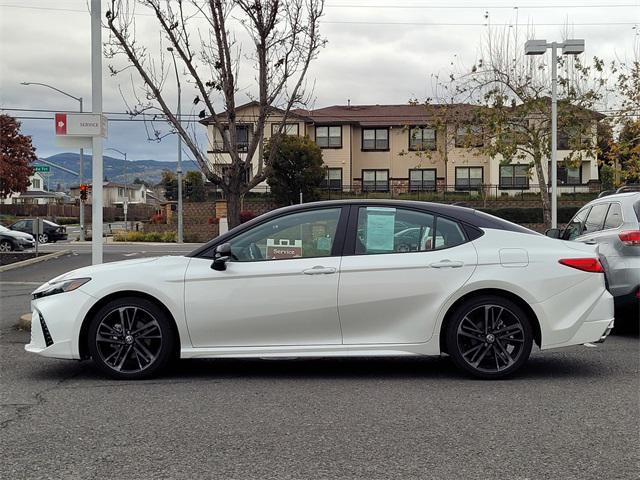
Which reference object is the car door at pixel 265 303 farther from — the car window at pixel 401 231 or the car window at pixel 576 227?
the car window at pixel 576 227

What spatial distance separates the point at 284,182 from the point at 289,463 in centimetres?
4144

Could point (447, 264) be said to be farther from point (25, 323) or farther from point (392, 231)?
point (25, 323)

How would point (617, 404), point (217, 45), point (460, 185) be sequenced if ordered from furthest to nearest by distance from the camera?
point (460, 185) < point (217, 45) < point (617, 404)

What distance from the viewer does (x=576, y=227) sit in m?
10.2

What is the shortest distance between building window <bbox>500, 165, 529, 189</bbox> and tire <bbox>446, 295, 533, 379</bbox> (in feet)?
147

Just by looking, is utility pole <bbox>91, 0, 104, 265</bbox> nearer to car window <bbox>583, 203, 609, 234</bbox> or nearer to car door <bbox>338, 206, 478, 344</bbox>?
car door <bbox>338, 206, 478, 344</bbox>

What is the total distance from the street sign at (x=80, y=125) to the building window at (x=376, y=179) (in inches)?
1711

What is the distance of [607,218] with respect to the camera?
9.12m

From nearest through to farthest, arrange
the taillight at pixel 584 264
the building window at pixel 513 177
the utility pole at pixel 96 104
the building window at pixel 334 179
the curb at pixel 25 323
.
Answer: the taillight at pixel 584 264 < the curb at pixel 25 323 < the utility pole at pixel 96 104 < the building window at pixel 513 177 < the building window at pixel 334 179

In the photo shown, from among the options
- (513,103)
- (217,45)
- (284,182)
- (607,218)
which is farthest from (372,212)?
(284,182)

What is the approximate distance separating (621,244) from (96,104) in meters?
6.98

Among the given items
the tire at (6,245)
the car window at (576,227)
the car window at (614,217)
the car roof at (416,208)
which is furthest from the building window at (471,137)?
the car roof at (416,208)

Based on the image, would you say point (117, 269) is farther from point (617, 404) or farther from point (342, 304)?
point (617, 404)

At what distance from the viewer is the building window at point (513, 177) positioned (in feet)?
163
